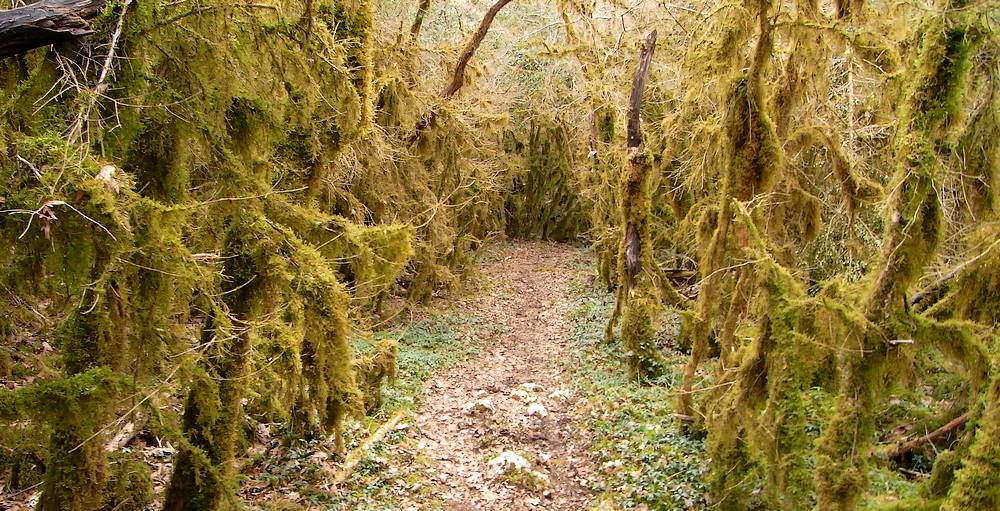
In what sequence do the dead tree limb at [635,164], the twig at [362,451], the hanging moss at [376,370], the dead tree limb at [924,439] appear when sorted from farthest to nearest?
the dead tree limb at [635,164] < the hanging moss at [376,370] < the twig at [362,451] < the dead tree limb at [924,439]

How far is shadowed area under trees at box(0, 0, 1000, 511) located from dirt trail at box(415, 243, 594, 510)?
1.14 ft

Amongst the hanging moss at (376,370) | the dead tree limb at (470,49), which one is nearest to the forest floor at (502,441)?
the hanging moss at (376,370)

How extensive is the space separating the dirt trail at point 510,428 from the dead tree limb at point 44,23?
6.03 m

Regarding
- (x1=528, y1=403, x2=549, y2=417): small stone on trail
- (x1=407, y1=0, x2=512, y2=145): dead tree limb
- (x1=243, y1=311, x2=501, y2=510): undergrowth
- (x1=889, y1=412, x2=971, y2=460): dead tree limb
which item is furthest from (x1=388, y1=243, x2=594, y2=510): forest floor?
(x1=407, y1=0, x2=512, y2=145): dead tree limb

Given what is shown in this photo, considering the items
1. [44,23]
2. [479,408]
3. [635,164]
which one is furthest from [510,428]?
[44,23]

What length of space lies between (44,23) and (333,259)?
2674mm

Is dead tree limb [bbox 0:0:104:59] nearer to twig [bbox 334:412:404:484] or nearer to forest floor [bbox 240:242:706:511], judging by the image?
forest floor [bbox 240:242:706:511]

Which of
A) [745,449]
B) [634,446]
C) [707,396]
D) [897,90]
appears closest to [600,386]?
[634,446]

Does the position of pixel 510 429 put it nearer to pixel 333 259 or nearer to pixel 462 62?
pixel 333 259

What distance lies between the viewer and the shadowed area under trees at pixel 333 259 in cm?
327

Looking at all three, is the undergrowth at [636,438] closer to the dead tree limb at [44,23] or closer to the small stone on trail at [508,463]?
the small stone on trail at [508,463]

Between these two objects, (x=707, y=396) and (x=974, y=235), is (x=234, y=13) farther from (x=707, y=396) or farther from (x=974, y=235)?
(x=707, y=396)

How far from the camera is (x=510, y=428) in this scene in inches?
363

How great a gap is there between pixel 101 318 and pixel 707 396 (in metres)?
6.14
